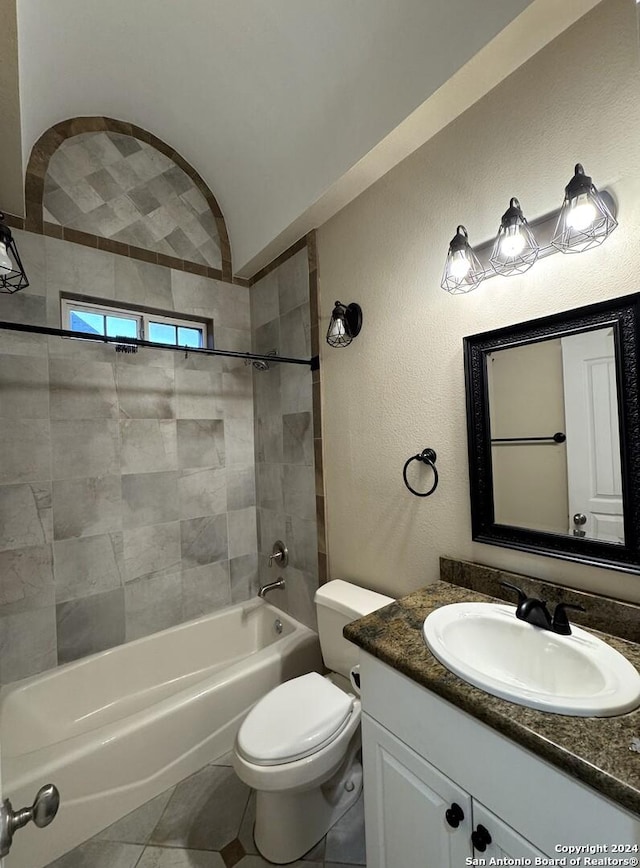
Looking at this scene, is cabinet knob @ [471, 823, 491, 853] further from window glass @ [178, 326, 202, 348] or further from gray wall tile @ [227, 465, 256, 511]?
window glass @ [178, 326, 202, 348]

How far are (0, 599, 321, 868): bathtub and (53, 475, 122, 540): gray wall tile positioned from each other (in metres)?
0.67

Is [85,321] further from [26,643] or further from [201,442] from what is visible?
[26,643]

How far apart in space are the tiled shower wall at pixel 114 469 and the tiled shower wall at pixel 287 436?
49 millimetres

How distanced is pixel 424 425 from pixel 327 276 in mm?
998

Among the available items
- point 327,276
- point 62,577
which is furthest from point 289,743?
point 327,276

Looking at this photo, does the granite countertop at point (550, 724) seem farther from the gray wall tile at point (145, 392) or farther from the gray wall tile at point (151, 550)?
the gray wall tile at point (145, 392)

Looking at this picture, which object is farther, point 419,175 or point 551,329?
point 419,175

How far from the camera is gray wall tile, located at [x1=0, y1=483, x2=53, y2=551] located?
1.66 m

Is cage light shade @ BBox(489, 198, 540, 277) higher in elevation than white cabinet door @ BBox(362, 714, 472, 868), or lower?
higher

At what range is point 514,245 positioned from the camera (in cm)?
105

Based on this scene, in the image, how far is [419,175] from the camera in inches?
55.8

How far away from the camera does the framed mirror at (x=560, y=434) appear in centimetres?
95

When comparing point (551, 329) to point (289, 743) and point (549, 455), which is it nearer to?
point (549, 455)

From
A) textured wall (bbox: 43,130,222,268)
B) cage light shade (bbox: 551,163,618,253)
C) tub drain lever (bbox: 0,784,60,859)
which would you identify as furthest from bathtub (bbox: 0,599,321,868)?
textured wall (bbox: 43,130,222,268)
